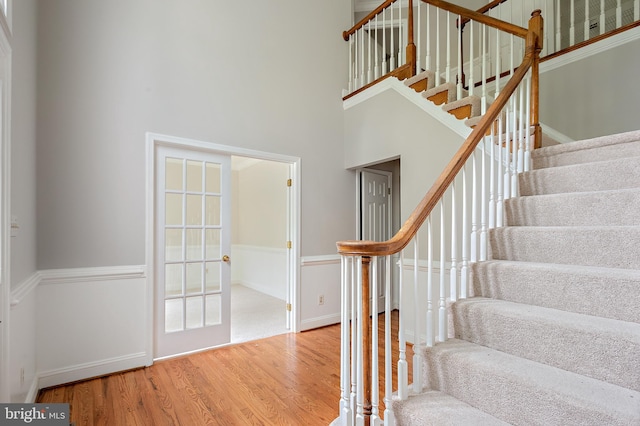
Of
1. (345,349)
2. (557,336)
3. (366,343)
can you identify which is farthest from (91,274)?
(557,336)

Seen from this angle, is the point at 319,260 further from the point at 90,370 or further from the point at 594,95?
the point at 594,95

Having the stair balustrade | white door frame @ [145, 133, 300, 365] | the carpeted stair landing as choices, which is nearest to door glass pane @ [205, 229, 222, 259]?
white door frame @ [145, 133, 300, 365]

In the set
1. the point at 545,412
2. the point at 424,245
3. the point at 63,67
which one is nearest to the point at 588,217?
the point at 545,412

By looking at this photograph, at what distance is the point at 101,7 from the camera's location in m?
2.64

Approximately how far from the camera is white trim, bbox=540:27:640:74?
2.66 meters

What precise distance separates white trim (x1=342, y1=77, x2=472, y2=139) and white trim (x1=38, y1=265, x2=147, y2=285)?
3.06m

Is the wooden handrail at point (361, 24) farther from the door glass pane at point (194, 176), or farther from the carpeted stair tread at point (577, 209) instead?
the carpeted stair tread at point (577, 209)

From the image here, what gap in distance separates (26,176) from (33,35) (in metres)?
1.09

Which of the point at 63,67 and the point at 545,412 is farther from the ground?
the point at 63,67

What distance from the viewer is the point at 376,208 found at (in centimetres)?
440

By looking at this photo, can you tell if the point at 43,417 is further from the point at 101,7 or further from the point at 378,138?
the point at 378,138

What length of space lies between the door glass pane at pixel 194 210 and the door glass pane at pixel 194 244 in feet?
0.29

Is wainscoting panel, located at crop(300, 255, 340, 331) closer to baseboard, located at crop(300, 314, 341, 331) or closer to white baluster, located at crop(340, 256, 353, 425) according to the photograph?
baseboard, located at crop(300, 314, 341, 331)

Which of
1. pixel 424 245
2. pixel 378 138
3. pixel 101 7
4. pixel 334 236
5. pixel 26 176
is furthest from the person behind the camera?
pixel 334 236
